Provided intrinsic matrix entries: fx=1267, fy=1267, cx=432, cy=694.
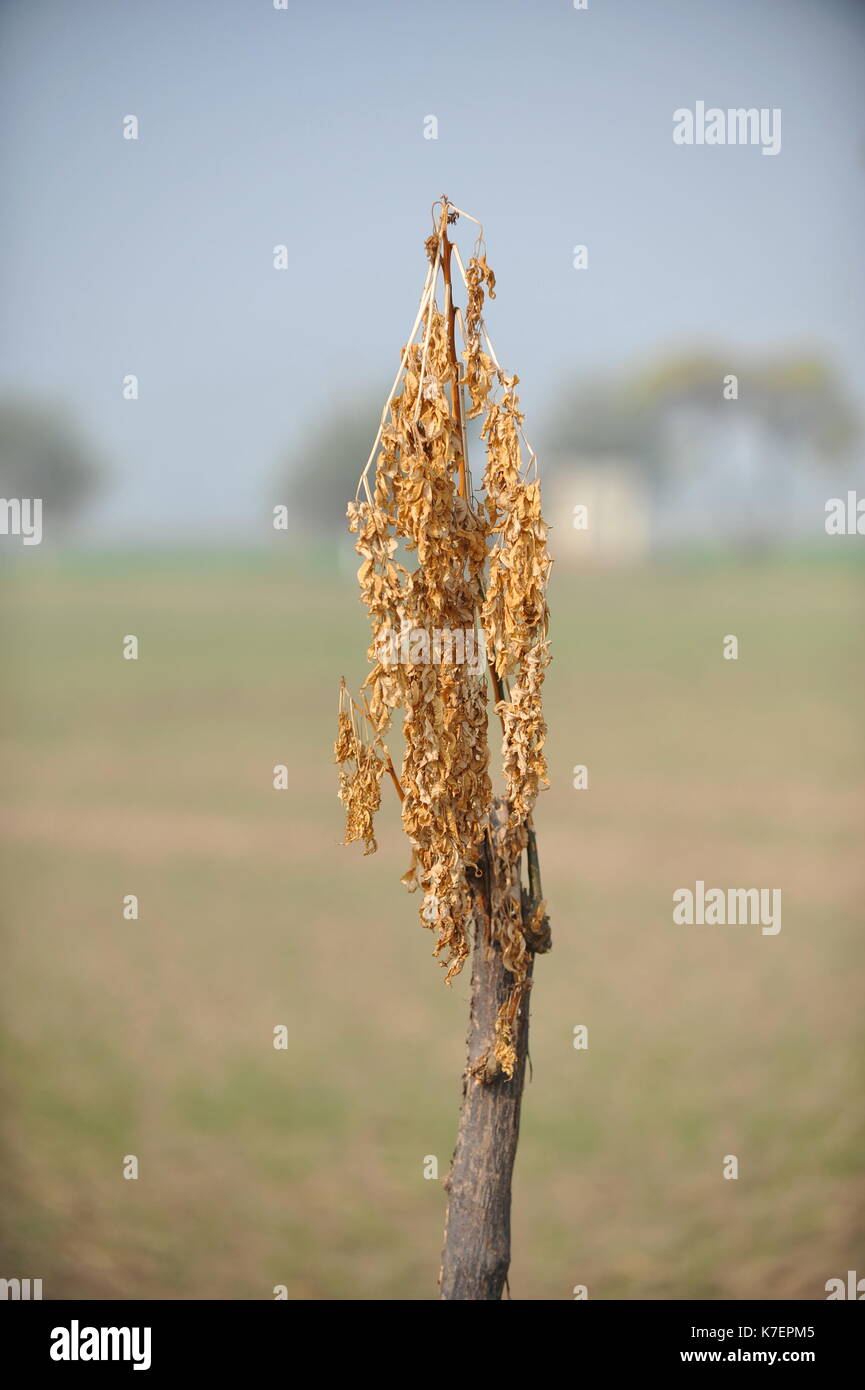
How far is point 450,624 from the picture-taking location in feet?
9.59

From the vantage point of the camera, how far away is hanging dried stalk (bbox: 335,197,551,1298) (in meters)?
2.85

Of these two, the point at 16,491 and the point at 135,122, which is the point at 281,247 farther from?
the point at 16,491

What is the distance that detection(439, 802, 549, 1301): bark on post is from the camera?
3086 millimetres

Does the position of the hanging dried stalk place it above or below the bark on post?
above

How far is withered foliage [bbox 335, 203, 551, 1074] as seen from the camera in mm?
2846

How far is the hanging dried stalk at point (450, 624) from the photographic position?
9.34 ft

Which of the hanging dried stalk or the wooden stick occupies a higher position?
the hanging dried stalk

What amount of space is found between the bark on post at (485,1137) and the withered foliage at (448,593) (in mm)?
167

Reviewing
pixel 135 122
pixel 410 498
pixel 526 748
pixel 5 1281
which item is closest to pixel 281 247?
pixel 135 122

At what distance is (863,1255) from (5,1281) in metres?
2.82

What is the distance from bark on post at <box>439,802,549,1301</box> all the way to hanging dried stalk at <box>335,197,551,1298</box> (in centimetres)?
8

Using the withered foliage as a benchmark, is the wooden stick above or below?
below
